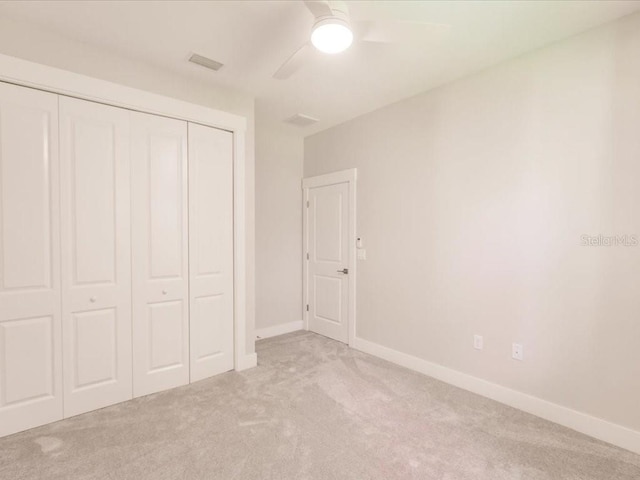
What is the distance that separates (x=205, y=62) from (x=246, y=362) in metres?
2.65

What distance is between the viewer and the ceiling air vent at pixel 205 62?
2436 mm

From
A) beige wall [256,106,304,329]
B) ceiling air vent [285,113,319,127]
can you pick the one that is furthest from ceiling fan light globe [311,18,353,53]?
beige wall [256,106,304,329]

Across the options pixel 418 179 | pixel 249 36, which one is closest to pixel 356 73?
pixel 249 36

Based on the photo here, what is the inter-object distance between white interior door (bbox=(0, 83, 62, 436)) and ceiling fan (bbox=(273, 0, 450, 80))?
188 cm

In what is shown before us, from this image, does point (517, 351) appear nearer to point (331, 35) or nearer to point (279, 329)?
point (331, 35)

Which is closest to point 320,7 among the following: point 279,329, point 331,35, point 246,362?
point 331,35

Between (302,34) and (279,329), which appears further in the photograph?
(279,329)

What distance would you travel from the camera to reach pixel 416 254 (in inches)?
124

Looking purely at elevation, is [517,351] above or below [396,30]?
below

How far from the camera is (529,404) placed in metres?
2.36

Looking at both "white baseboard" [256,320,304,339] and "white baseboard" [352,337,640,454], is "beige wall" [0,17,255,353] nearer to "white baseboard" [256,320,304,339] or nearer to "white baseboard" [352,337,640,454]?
"white baseboard" [256,320,304,339]

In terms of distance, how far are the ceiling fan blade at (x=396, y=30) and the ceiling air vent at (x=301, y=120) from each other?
1978 millimetres

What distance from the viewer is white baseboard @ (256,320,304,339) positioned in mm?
4051

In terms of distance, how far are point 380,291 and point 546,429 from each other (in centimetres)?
174
